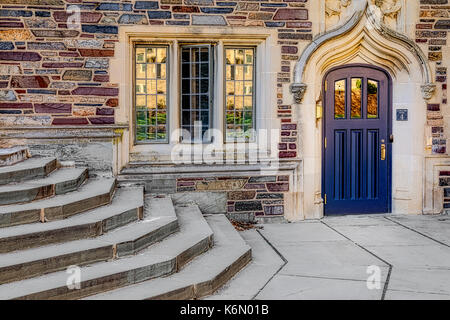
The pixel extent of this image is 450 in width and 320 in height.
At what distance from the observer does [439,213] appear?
8.23 metres

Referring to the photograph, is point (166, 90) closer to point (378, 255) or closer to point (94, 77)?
point (94, 77)

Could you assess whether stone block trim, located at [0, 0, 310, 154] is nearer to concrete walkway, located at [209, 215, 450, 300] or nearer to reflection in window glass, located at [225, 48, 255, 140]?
reflection in window glass, located at [225, 48, 255, 140]

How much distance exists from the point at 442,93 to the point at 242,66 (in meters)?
2.97

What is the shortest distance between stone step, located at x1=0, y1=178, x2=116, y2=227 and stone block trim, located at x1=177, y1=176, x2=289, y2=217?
174 cm

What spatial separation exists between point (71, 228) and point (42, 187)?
797mm

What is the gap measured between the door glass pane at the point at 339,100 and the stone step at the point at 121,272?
136 inches

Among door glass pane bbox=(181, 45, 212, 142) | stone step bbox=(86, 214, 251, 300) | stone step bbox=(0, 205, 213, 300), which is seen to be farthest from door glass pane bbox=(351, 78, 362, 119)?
stone step bbox=(0, 205, 213, 300)

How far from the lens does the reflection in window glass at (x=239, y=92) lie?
7.86 meters

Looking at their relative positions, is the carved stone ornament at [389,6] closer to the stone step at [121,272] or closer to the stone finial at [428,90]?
the stone finial at [428,90]

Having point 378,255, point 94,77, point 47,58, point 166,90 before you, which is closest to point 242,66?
point 166,90

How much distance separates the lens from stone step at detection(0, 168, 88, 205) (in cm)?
515

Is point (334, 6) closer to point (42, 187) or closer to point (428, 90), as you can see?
point (428, 90)

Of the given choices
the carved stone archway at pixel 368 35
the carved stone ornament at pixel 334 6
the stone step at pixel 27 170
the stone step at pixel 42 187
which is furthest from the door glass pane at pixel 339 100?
the stone step at pixel 27 170
